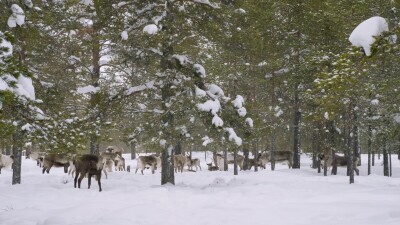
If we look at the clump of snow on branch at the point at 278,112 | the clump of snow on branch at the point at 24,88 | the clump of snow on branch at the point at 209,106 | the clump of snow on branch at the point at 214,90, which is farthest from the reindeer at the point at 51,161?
the clump of snow on branch at the point at 24,88

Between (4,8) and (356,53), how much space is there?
28.1ft

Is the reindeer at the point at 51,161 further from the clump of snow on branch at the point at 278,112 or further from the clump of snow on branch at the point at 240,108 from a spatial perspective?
the clump of snow on branch at the point at 240,108

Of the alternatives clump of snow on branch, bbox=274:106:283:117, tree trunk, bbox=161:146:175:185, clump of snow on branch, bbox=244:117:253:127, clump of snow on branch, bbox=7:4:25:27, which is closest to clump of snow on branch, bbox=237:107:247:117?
clump of snow on branch, bbox=244:117:253:127

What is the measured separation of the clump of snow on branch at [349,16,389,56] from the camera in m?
5.11

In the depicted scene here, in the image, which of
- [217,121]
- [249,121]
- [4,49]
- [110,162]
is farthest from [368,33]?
[110,162]

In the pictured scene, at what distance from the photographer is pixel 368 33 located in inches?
204

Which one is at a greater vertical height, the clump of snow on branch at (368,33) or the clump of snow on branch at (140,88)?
the clump of snow on branch at (140,88)

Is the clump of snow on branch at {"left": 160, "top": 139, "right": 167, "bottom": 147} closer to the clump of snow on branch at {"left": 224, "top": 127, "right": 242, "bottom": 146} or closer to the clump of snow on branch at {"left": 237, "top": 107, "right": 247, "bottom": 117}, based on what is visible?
the clump of snow on branch at {"left": 224, "top": 127, "right": 242, "bottom": 146}

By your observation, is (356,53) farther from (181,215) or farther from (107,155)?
(107,155)

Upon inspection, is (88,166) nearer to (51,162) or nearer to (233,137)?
(233,137)

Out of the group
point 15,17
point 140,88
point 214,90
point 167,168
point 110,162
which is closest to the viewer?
point 15,17

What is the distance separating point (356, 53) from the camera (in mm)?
5312

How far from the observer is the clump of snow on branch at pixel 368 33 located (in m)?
5.11

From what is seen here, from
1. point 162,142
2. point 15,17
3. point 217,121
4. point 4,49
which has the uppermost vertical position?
point 15,17
